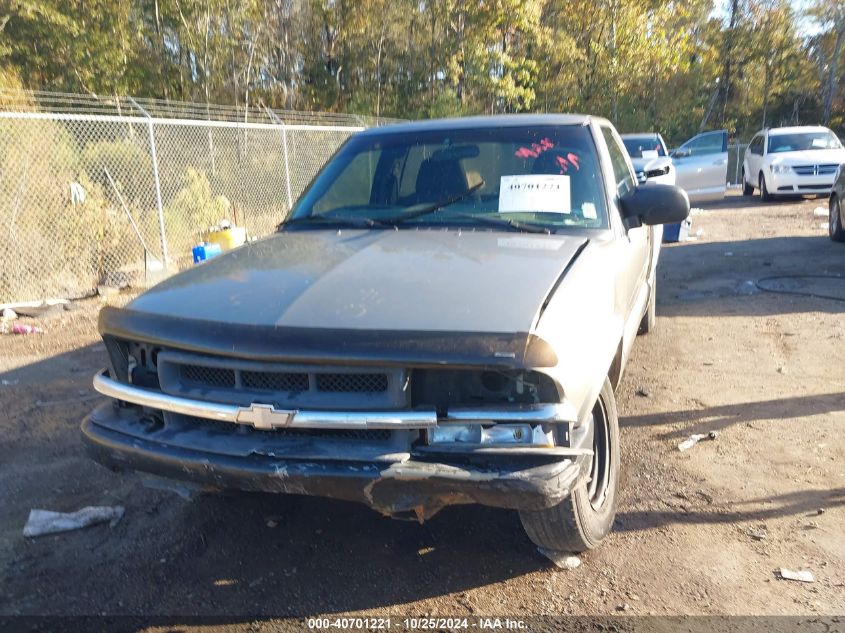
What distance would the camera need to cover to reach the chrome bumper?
2.38 m

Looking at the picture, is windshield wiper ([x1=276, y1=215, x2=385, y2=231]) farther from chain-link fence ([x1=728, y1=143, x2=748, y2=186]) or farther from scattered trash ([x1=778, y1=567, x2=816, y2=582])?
chain-link fence ([x1=728, y1=143, x2=748, y2=186])

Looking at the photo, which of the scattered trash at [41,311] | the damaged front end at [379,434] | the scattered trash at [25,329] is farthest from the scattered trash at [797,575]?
the scattered trash at [41,311]

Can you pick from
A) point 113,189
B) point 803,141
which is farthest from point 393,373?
point 803,141

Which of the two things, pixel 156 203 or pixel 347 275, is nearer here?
pixel 347 275

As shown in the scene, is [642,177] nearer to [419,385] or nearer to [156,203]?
[156,203]

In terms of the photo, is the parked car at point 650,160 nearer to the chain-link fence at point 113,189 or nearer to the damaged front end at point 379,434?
the chain-link fence at point 113,189

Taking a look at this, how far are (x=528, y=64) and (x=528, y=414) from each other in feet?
69.5

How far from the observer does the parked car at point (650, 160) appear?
10.9 m

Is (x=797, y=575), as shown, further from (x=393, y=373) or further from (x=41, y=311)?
(x=41, y=311)

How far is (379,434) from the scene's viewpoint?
8.37ft

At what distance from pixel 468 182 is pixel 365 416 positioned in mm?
1848

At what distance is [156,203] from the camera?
31.9 ft

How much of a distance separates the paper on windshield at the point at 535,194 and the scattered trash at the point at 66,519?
2448 mm

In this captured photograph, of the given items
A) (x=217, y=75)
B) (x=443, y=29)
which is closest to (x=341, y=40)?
(x=443, y=29)
